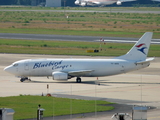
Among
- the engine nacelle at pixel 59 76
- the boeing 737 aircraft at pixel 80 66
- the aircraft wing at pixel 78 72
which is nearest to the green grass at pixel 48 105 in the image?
the engine nacelle at pixel 59 76

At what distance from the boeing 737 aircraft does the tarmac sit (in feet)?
3.78

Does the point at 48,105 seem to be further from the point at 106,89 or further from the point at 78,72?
the point at 78,72

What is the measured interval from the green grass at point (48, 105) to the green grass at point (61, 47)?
43621 millimetres

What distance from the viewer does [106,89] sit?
5188cm

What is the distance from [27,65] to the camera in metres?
58.5

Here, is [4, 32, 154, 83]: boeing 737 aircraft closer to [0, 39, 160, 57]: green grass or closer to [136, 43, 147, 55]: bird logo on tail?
[136, 43, 147, 55]: bird logo on tail

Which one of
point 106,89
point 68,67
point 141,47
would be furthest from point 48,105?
point 141,47

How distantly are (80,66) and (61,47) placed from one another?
120 feet

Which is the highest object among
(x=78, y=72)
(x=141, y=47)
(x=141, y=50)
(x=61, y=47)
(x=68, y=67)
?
(x=141, y=47)

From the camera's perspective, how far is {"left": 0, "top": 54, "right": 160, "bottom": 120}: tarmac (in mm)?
39250

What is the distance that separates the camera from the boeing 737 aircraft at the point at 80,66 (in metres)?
58.5

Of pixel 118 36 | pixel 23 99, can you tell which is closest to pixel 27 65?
pixel 23 99

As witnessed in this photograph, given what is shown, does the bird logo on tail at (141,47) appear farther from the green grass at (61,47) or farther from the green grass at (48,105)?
the green grass at (61,47)

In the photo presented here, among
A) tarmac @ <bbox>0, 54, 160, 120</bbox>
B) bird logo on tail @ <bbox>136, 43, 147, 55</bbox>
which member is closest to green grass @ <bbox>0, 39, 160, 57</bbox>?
tarmac @ <bbox>0, 54, 160, 120</bbox>
